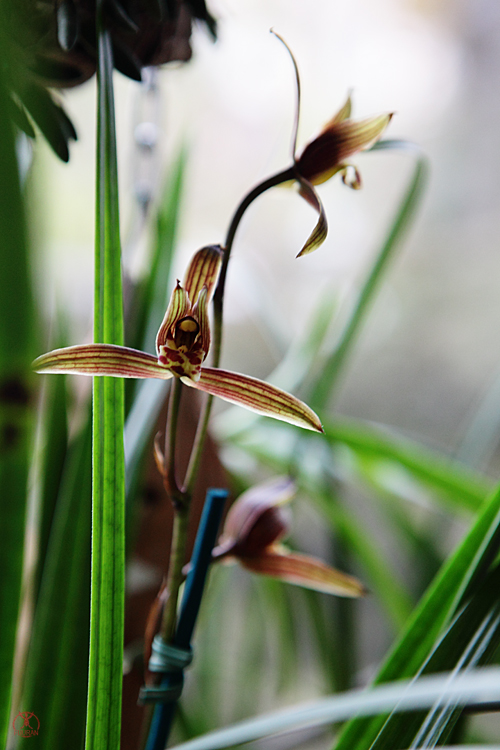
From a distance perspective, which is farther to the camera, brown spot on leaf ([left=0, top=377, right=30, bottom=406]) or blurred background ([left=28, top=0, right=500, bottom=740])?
blurred background ([left=28, top=0, right=500, bottom=740])

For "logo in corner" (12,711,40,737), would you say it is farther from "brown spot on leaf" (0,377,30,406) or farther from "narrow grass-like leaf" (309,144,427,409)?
"narrow grass-like leaf" (309,144,427,409)

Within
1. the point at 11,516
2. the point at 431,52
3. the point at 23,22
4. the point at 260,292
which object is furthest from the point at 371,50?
the point at 11,516

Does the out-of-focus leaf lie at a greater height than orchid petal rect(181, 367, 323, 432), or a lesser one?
lesser

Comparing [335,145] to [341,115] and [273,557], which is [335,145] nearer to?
[341,115]

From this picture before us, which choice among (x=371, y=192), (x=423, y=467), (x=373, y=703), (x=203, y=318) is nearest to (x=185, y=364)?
(x=203, y=318)

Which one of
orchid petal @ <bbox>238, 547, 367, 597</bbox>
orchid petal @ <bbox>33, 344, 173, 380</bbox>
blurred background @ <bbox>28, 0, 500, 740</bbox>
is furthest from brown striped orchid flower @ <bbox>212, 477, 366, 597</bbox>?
blurred background @ <bbox>28, 0, 500, 740</bbox>

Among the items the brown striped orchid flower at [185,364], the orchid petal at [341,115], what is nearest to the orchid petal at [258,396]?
the brown striped orchid flower at [185,364]

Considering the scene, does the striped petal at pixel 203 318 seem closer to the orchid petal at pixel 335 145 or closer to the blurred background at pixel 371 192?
the orchid petal at pixel 335 145
